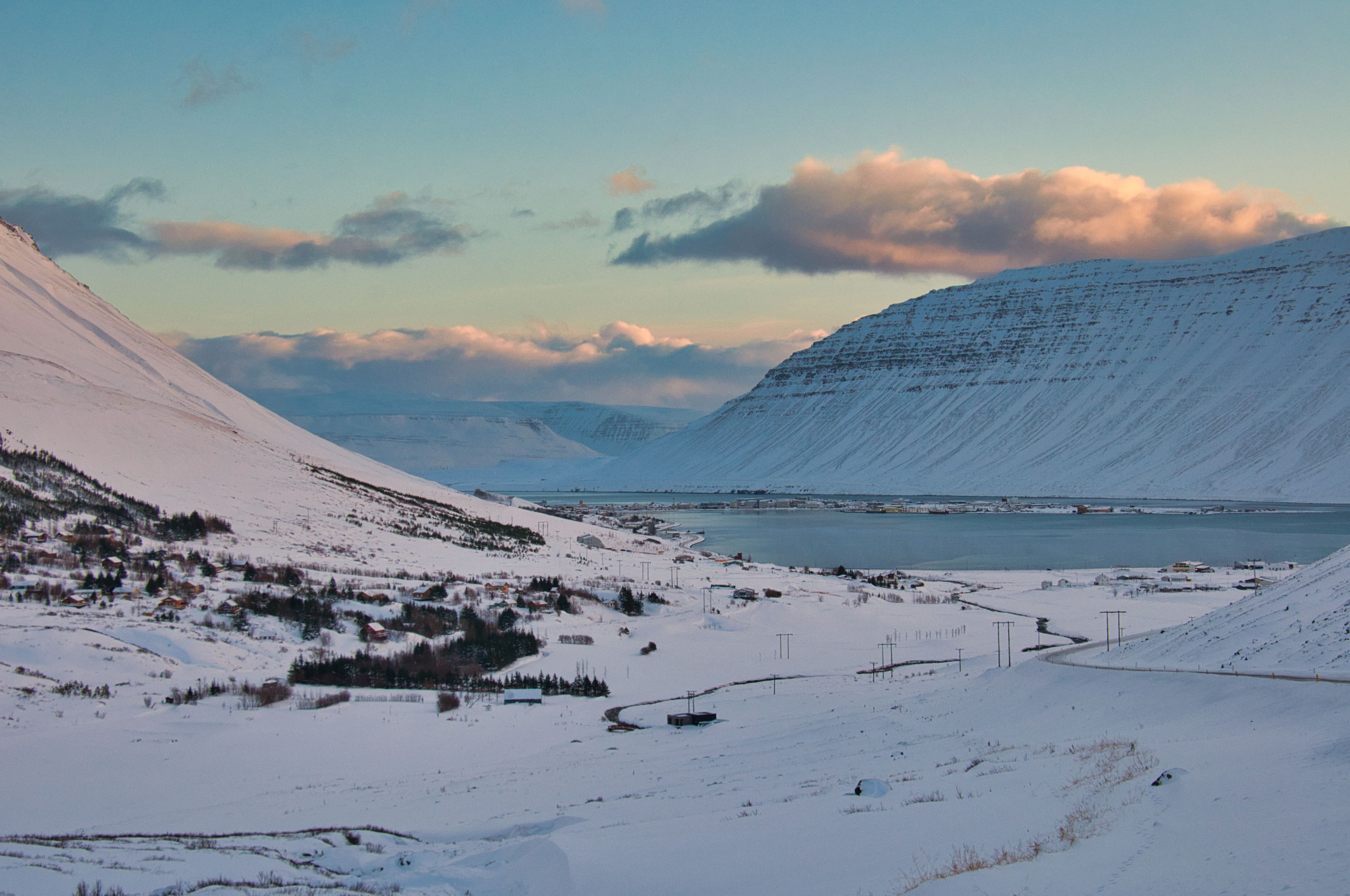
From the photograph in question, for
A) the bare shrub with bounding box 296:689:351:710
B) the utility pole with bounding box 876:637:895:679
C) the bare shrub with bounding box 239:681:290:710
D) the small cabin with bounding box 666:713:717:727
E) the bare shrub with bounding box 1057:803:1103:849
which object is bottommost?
the small cabin with bounding box 666:713:717:727

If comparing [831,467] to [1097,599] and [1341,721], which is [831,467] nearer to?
[1097,599]

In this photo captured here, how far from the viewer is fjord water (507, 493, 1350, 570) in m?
57.7

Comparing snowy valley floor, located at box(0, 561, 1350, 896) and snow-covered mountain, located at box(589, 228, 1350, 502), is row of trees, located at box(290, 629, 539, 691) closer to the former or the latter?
snowy valley floor, located at box(0, 561, 1350, 896)

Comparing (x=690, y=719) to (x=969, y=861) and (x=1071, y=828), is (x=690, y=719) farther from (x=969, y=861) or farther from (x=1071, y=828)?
(x=969, y=861)

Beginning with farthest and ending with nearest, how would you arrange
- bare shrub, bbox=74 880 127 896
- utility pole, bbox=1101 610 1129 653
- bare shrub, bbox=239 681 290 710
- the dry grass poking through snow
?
utility pole, bbox=1101 610 1129 653, bare shrub, bbox=239 681 290 710, bare shrub, bbox=74 880 127 896, the dry grass poking through snow

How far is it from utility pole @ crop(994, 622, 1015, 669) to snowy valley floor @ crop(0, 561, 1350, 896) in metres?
0.62

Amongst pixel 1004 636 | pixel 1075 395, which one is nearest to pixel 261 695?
pixel 1004 636

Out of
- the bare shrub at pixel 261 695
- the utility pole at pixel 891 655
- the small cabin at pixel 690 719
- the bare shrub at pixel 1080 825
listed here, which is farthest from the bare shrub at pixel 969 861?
the utility pole at pixel 891 655

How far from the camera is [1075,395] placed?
443 ft

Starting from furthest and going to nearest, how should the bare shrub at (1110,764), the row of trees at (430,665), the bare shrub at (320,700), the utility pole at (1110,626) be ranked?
the utility pole at (1110,626) < the row of trees at (430,665) < the bare shrub at (320,700) < the bare shrub at (1110,764)

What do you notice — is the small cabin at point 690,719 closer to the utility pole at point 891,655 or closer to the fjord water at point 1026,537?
the utility pole at point 891,655

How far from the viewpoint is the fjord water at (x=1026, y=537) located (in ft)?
189

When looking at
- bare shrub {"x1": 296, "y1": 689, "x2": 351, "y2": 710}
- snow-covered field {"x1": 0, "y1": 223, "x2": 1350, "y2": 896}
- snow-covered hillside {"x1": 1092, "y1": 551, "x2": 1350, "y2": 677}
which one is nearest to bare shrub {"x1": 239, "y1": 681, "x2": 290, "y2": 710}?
snow-covered field {"x1": 0, "y1": 223, "x2": 1350, "y2": 896}

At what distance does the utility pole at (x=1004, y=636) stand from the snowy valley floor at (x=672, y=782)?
62 cm
